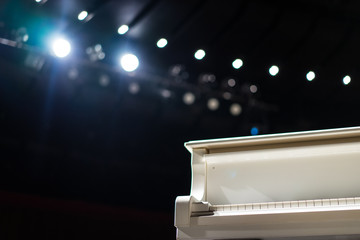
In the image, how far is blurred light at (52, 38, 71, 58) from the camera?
507 cm

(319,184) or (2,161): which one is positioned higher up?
(2,161)

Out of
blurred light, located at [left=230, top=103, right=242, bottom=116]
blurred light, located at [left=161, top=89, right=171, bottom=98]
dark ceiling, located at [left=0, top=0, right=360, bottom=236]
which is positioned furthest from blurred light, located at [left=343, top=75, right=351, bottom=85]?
blurred light, located at [left=161, top=89, right=171, bottom=98]

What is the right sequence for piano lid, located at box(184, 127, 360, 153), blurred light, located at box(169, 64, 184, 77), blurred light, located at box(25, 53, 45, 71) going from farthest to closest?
1. blurred light, located at box(169, 64, 184, 77)
2. blurred light, located at box(25, 53, 45, 71)
3. piano lid, located at box(184, 127, 360, 153)

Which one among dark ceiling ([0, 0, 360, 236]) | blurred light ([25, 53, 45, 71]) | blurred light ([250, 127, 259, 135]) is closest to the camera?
dark ceiling ([0, 0, 360, 236])

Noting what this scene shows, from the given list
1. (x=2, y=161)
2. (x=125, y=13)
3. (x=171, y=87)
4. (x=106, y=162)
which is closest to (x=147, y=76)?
(x=171, y=87)

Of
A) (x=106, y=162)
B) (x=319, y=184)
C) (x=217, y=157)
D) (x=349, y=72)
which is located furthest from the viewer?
(x=106, y=162)

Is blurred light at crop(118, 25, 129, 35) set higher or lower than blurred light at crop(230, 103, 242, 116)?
higher

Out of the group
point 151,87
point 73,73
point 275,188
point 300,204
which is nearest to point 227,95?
point 151,87

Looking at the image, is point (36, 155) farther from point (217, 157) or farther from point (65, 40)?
point (217, 157)

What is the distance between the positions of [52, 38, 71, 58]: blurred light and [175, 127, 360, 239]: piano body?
3.13 metres

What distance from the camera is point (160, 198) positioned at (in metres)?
6.86

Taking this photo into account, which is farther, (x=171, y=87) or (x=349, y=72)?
(x=171, y=87)

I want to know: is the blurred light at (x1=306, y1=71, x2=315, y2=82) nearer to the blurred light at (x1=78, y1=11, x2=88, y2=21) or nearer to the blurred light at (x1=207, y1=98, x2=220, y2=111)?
the blurred light at (x1=207, y1=98, x2=220, y2=111)

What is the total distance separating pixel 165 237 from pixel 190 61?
251 centimetres
